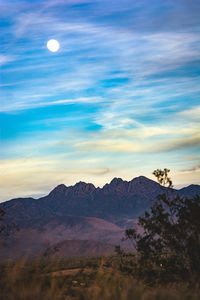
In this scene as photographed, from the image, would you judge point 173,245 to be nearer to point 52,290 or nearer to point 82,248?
point 52,290

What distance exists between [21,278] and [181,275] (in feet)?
32.9

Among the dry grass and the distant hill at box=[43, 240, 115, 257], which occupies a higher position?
the dry grass

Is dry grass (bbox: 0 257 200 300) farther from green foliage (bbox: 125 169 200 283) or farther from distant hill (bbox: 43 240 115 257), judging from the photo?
distant hill (bbox: 43 240 115 257)

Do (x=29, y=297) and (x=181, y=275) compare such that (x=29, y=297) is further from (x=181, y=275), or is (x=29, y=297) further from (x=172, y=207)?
(x=172, y=207)

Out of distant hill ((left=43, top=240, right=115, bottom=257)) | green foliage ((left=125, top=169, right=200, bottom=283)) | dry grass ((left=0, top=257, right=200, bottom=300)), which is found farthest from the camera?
distant hill ((left=43, top=240, right=115, bottom=257))

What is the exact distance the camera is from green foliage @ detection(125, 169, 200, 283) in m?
16.3

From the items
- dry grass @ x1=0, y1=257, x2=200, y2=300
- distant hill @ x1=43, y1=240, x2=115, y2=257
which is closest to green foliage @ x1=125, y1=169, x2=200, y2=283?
dry grass @ x1=0, y1=257, x2=200, y2=300

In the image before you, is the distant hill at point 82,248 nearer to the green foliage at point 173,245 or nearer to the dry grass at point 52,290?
the green foliage at point 173,245

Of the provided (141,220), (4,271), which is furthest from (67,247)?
(4,271)

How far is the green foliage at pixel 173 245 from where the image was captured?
16.3 meters

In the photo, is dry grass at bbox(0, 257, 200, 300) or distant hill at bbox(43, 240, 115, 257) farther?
distant hill at bbox(43, 240, 115, 257)

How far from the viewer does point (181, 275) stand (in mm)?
16422

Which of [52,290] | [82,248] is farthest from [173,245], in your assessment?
[82,248]

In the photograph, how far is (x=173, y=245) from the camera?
17.7 m
